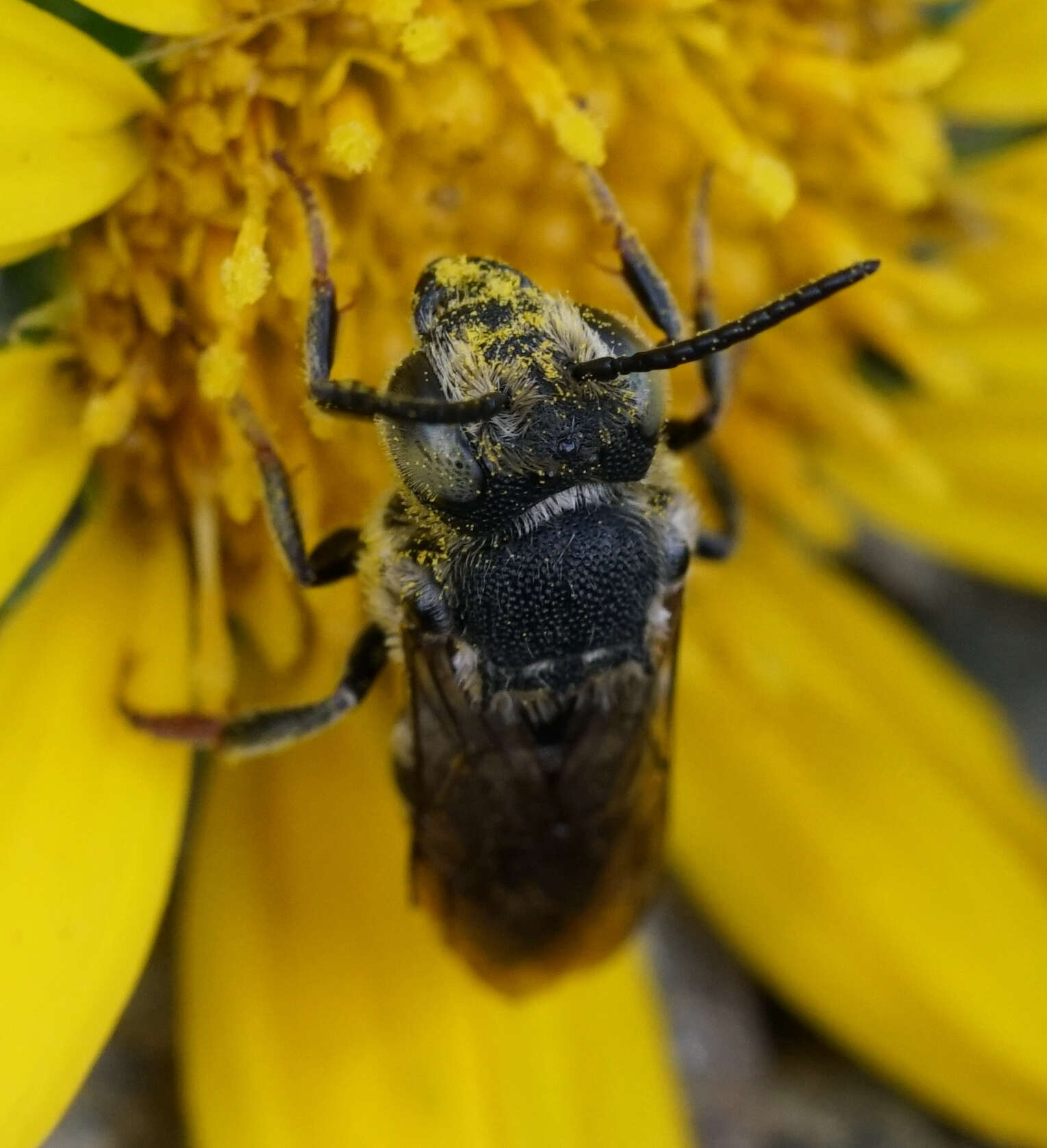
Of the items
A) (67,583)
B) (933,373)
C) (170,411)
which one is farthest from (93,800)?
(933,373)

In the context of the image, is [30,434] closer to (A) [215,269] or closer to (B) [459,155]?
(A) [215,269]

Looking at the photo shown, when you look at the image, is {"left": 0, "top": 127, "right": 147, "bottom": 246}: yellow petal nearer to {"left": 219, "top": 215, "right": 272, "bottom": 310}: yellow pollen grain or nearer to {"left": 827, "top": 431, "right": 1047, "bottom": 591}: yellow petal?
{"left": 219, "top": 215, "right": 272, "bottom": 310}: yellow pollen grain

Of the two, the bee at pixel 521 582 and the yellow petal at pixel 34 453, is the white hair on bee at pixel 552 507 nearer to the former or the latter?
the bee at pixel 521 582

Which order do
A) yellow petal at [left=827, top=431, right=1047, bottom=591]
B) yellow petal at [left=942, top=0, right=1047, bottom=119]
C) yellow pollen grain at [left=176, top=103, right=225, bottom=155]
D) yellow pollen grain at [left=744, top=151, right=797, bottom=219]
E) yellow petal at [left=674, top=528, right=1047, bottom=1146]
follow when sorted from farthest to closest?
yellow petal at [left=827, top=431, right=1047, bottom=591] < yellow petal at [left=674, top=528, right=1047, bottom=1146] < yellow petal at [left=942, top=0, right=1047, bottom=119] < yellow pollen grain at [left=744, top=151, right=797, bottom=219] < yellow pollen grain at [left=176, top=103, right=225, bottom=155]

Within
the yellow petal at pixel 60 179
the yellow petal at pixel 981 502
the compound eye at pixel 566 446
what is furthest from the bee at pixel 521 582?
the yellow petal at pixel 981 502

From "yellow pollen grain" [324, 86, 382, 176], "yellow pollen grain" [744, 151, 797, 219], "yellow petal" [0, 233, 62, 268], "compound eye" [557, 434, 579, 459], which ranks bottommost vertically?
"yellow pollen grain" [744, 151, 797, 219]

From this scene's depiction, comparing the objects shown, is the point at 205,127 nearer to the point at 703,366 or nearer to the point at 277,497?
the point at 277,497

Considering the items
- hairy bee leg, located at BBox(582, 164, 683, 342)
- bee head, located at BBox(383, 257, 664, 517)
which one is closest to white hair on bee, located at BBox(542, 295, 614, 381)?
bee head, located at BBox(383, 257, 664, 517)
